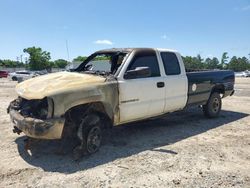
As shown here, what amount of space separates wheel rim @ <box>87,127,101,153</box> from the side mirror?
1.19m

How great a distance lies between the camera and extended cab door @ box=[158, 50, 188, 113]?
6.46 meters

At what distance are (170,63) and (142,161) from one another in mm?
2794

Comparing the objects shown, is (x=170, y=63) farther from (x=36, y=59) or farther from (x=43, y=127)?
(x=36, y=59)

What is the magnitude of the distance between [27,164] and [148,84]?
2787mm

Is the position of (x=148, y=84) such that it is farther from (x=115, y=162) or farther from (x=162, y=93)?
(x=115, y=162)

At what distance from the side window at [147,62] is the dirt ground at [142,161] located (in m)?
1.49

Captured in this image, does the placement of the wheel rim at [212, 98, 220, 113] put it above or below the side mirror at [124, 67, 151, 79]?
below

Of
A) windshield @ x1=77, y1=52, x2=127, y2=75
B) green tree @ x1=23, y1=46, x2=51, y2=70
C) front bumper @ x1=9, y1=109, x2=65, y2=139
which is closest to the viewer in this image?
front bumper @ x1=9, y1=109, x2=65, y2=139

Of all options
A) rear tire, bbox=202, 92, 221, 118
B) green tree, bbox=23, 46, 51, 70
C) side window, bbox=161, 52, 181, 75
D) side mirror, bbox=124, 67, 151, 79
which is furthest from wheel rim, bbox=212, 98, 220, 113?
green tree, bbox=23, 46, 51, 70

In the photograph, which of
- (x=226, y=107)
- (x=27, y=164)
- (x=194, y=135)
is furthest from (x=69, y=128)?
(x=226, y=107)

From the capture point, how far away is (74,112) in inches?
197

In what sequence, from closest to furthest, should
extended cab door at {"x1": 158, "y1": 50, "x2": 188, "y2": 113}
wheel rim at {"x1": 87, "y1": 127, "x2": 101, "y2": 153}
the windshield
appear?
wheel rim at {"x1": 87, "y1": 127, "x2": 101, "y2": 153} → the windshield → extended cab door at {"x1": 158, "y1": 50, "x2": 188, "y2": 113}

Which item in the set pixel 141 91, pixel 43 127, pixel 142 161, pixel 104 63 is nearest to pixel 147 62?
pixel 141 91

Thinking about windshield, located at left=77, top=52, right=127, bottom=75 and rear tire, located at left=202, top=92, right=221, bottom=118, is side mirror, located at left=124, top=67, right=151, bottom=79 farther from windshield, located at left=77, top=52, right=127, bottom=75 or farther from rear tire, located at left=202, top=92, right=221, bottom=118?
rear tire, located at left=202, top=92, right=221, bottom=118
